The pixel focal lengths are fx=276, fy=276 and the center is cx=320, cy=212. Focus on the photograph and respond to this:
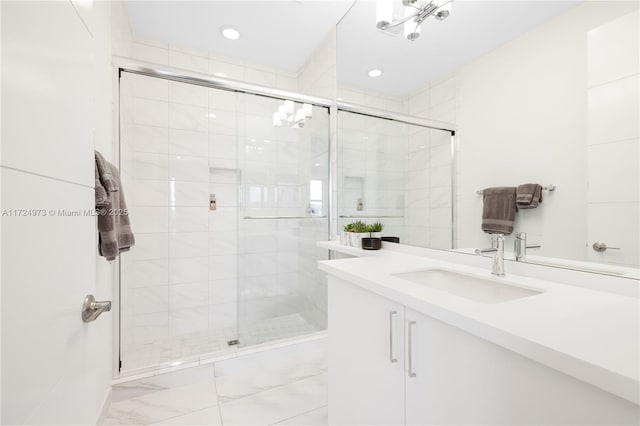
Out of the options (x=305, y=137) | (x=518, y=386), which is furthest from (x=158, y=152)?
(x=518, y=386)

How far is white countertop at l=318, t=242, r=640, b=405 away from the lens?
0.45 metres

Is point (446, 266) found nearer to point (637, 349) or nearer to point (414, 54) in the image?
point (637, 349)

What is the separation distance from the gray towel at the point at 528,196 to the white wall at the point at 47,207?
4.47ft

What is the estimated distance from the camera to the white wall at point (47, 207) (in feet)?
1.29

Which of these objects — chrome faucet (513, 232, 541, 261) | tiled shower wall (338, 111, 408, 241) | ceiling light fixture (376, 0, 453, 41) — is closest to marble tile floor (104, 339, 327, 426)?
tiled shower wall (338, 111, 408, 241)

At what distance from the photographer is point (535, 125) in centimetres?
100

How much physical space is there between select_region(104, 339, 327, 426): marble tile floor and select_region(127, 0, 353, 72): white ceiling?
97.9 inches

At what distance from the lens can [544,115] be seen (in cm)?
97

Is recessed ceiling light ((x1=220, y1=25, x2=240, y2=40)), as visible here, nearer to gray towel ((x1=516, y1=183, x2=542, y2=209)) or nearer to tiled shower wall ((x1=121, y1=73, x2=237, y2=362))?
tiled shower wall ((x1=121, y1=73, x2=237, y2=362))

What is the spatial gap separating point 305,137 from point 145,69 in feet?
3.91

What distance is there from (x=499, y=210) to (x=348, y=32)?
175 cm

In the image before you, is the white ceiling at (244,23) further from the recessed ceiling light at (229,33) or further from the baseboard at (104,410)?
the baseboard at (104,410)

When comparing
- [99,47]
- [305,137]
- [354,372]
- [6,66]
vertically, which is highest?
[99,47]

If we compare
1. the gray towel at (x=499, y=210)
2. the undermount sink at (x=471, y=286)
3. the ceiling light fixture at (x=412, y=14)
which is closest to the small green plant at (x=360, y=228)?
the undermount sink at (x=471, y=286)
